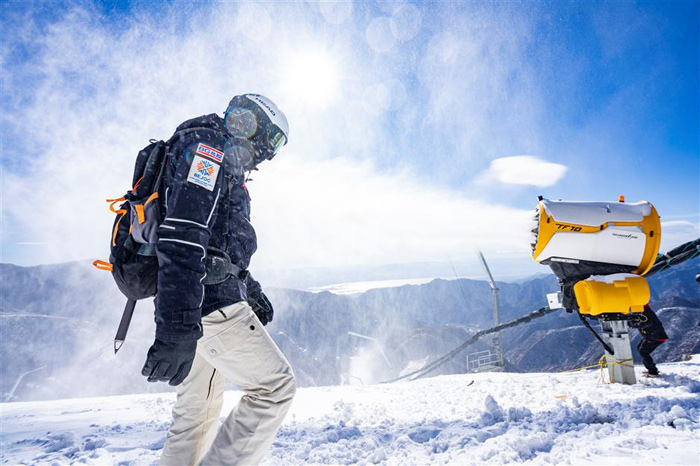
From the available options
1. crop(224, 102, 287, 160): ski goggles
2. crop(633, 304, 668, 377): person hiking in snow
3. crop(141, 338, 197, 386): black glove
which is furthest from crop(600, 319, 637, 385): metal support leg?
crop(141, 338, 197, 386): black glove

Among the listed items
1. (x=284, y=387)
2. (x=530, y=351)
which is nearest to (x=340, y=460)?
(x=284, y=387)

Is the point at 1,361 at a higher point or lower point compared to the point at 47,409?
lower

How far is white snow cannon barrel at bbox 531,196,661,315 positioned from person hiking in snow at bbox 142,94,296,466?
14.3ft

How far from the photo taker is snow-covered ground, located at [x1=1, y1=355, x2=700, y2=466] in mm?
3203

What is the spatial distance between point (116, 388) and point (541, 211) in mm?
128607

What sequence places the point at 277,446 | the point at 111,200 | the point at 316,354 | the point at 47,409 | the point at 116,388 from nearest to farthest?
the point at 111,200 → the point at 277,446 → the point at 47,409 → the point at 116,388 → the point at 316,354

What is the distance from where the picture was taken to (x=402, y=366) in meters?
131

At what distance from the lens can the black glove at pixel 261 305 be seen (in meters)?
3.64

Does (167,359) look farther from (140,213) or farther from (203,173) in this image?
(203,173)

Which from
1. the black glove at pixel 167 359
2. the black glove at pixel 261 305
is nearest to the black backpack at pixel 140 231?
the black glove at pixel 167 359

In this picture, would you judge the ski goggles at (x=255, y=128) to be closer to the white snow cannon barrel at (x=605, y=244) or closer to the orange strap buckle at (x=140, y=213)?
the orange strap buckle at (x=140, y=213)

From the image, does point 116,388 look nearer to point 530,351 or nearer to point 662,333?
point 662,333

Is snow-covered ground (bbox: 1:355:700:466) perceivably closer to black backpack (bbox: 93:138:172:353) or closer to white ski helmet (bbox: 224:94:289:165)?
black backpack (bbox: 93:138:172:353)

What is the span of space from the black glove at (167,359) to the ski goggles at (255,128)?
6.38ft
